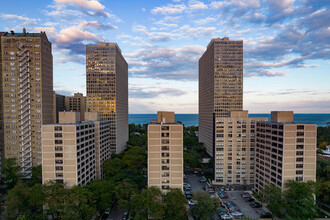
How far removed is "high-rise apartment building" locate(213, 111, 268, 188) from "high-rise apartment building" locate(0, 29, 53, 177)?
8786 cm

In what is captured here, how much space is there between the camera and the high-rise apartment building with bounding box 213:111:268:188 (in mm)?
82312

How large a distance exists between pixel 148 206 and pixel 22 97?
81.0 metres

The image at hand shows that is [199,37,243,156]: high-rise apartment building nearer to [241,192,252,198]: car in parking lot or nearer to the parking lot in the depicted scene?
the parking lot

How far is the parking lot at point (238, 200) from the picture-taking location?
59906 mm

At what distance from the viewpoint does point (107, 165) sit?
77.1 metres

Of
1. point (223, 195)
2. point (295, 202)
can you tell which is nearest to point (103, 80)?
point (223, 195)

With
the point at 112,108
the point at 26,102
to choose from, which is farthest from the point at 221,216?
the point at 26,102

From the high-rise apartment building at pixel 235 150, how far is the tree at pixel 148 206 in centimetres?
4193

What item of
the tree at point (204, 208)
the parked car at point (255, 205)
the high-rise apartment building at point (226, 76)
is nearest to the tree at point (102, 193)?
the tree at point (204, 208)

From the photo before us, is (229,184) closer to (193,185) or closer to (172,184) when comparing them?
(193,185)

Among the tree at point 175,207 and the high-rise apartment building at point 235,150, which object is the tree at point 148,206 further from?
the high-rise apartment building at point 235,150

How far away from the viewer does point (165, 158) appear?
59.5 meters

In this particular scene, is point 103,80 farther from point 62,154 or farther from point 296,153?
point 296,153

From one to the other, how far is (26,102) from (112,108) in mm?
45236
